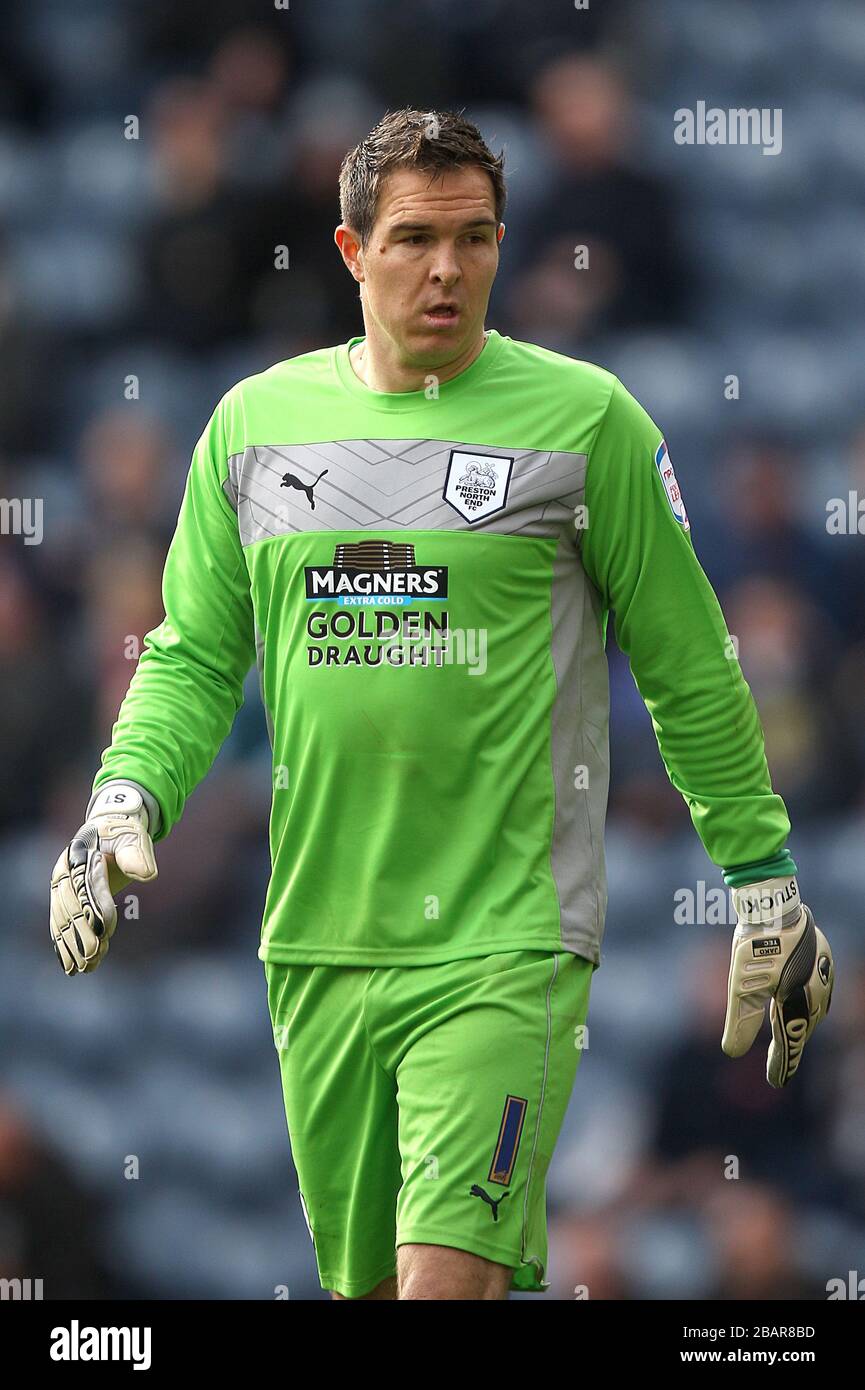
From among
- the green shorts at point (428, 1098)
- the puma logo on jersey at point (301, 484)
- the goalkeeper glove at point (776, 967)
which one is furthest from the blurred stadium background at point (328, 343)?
the puma logo on jersey at point (301, 484)

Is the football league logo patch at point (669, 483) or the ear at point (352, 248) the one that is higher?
the ear at point (352, 248)

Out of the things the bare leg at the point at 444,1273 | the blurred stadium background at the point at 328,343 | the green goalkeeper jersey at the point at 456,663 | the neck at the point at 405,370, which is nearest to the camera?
the bare leg at the point at 444,1273

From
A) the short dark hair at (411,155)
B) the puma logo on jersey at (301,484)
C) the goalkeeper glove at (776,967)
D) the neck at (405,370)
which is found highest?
the short dark hair at (411,155)

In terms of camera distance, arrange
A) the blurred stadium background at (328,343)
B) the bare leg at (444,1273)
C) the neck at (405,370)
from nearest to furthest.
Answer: the bare leg at (444,1273) < the neck at (405,370) < the blurred stadium background at (328,343)

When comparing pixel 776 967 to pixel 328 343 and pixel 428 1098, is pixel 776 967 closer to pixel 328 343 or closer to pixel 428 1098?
pixel 428 1098

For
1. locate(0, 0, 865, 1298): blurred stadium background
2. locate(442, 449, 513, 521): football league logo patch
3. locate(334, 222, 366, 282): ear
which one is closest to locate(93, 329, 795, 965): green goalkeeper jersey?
locate(442, 449, 513, 521): football league logo patch

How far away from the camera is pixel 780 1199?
3666mm

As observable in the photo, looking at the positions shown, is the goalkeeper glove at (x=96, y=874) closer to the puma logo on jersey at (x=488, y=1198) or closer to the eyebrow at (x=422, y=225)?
the puma logo on jersey at (x=488, y=1198)

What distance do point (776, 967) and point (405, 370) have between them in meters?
0.92

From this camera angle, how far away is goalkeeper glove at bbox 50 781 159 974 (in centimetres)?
243

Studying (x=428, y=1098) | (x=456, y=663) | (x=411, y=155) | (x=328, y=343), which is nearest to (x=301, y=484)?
(x=456, y=663)

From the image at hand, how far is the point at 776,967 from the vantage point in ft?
8.79

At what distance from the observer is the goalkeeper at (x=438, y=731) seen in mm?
2469

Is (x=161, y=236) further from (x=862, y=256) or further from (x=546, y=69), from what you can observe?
(x=862, y=256)
